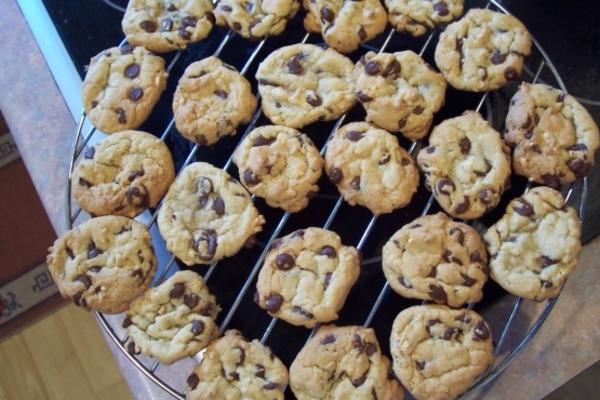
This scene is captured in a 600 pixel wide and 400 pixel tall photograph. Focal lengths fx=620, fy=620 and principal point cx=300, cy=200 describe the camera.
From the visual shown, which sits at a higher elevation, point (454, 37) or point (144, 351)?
point (454, 37)

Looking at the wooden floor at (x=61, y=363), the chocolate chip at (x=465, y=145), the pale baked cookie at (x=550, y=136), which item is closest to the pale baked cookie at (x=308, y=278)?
the chocolate chip at (x=465, y=145)

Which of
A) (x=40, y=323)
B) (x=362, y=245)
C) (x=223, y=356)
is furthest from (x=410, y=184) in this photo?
(x=40, y=323)

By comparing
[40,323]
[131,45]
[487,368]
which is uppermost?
[131,45]

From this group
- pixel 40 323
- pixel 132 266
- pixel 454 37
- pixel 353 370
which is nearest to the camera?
pixel 353 370

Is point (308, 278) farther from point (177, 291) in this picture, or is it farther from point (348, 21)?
point (348, 21)

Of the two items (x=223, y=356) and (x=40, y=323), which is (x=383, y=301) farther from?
(x=40, y=323)

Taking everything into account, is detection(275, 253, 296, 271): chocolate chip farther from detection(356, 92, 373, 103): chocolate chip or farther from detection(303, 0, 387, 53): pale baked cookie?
detection(303, 0, 387, 53): pale baked cookie

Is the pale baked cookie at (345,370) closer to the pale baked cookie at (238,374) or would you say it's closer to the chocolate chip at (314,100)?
the pale baked cookie at (238,374)

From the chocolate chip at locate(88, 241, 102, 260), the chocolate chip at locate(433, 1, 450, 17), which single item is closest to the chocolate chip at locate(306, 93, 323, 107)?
the chocolate chip at locate(433, 1, 450, 17)
